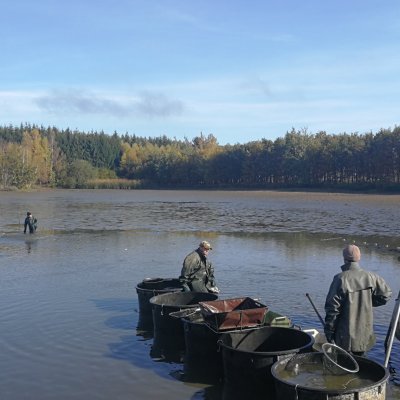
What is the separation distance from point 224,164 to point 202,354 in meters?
120

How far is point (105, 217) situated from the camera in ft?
151

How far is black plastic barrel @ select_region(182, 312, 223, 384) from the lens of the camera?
961 centimetres

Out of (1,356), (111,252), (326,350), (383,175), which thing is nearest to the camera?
(326,350)

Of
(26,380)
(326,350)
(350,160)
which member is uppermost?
(350,160)

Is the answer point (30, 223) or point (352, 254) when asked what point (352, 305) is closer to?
point (352, 254)

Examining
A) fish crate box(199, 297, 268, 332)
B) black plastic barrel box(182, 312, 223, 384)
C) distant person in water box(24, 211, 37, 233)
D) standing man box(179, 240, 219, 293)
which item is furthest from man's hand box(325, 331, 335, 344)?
distant person in water box(24, 211, 37, 233)

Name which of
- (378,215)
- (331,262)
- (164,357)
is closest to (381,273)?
(331,262)

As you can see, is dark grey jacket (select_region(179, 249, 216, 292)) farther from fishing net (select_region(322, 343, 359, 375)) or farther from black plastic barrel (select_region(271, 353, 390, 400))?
fishing net (select_region(322, 343, 359, 375))

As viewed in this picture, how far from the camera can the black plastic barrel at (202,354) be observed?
9609 mm

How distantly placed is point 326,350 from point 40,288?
35.2 ft

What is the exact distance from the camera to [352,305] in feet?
26.7

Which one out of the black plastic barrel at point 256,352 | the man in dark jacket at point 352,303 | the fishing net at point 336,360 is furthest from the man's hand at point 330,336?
the black plastic barrel at point 256,352

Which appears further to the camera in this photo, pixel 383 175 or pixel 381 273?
pixel 383 175

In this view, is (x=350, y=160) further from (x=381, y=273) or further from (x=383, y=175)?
(x=381, y=273)
